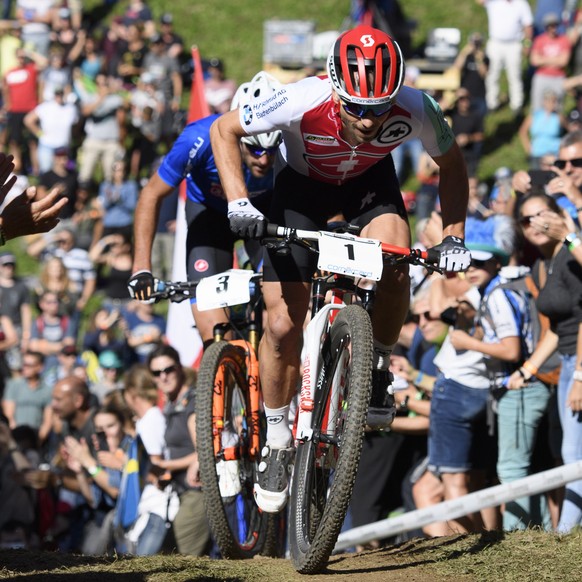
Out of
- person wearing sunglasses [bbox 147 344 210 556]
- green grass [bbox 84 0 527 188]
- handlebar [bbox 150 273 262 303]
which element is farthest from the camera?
green grass [bbox 84 0 527 188]

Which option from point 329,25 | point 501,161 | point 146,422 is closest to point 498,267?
point 146,422

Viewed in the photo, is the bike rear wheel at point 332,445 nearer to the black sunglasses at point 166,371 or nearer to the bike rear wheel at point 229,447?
the bike rear wheel at point 229,447

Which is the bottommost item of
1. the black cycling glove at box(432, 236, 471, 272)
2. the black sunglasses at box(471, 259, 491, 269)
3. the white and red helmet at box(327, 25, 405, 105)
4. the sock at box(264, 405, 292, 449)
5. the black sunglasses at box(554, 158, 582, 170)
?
the sock at box(264, 405, 292, 449)

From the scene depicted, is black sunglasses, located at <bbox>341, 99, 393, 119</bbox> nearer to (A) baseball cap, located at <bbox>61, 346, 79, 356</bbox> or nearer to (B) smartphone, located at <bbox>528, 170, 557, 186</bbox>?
(B) smartphone, located at <bbox>528, 170, 557, 186</bbox>

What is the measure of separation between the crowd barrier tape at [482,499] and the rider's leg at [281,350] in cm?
97

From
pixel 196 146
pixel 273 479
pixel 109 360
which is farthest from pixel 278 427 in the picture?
pixel 109 360

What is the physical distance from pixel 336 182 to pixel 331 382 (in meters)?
1.09

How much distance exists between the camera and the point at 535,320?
25.5ft

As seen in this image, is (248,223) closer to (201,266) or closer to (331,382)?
(331,382)

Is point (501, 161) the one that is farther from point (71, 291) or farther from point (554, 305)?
point (554, 305)

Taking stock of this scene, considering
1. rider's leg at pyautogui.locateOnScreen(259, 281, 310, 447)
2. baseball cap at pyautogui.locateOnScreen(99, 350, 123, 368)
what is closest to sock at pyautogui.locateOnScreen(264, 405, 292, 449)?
rider's leg at pyautogui.locateOnScreen(259, 281, 310, 447)

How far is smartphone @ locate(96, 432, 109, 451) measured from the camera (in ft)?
32.0

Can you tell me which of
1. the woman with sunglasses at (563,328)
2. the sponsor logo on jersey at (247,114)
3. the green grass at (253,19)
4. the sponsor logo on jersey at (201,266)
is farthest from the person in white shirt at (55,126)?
the sponsor logo on jersey at (247,114)

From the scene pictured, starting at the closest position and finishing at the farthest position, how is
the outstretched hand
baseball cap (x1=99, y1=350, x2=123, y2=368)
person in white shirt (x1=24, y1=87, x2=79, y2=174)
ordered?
1. the outstretched hand
2. baseball cap (x1=99, y1=350, x2=123, y2=368)
3. person in white shirt (x1=24, y1=87, x2=79, y2=174)
